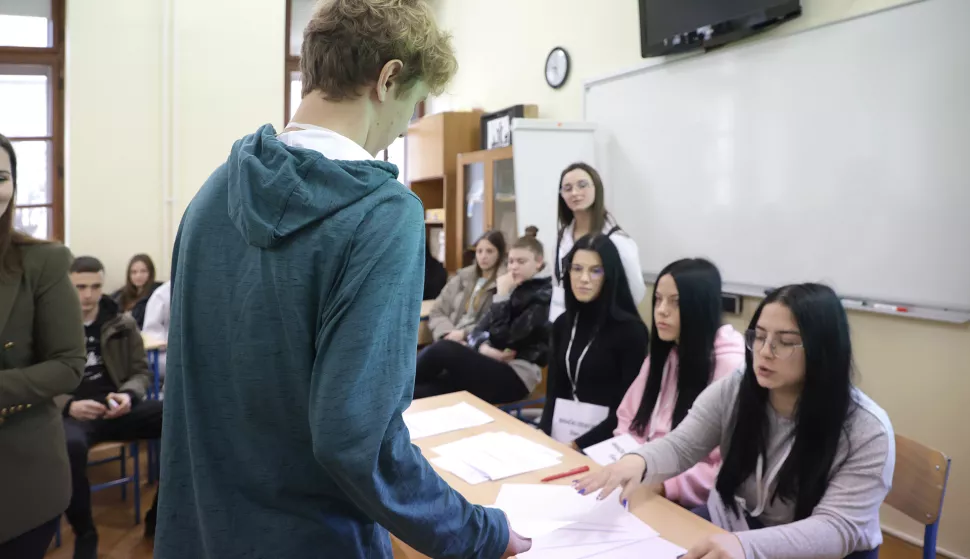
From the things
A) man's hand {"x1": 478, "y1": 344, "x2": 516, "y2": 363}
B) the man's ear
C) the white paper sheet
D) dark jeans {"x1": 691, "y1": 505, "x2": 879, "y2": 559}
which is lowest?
dark jeans {"x1": 691, "y1": 505, "x2": 879, "y2": 559}

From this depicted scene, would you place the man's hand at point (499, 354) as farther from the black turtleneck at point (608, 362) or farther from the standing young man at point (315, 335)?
the standing young man at point (315, 335)

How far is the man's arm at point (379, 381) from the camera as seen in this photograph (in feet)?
2.05

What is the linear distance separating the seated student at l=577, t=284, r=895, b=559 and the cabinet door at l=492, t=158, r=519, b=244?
301cm

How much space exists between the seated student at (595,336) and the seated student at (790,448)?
2.47ft

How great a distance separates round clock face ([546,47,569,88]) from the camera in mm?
4312

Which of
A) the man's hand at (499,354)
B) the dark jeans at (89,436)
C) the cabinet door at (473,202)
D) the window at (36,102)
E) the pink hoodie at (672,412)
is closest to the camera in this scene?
the pink hoodie at (672,412)

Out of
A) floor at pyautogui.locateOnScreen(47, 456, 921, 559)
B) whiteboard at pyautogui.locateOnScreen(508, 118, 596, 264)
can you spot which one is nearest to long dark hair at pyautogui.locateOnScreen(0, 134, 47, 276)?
floor at pyautogui.locateOnScreen(47, 456, 921, 559)

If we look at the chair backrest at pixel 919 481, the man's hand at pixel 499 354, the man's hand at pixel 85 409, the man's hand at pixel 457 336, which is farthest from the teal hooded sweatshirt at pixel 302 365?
the man's hand at pixel 457 336

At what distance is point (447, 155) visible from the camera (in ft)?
17.0

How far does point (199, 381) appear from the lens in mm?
732

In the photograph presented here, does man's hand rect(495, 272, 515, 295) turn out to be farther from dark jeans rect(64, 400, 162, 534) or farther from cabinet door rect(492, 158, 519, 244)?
dark jeans rect(64, 400, 162, 534)

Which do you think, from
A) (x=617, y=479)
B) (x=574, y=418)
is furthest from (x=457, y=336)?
(x=617, y=479)

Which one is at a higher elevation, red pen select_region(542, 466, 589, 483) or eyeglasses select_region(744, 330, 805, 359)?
eyeglasses select_region(744, 330, 805, 359)

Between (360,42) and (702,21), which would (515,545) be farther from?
(702,21)
